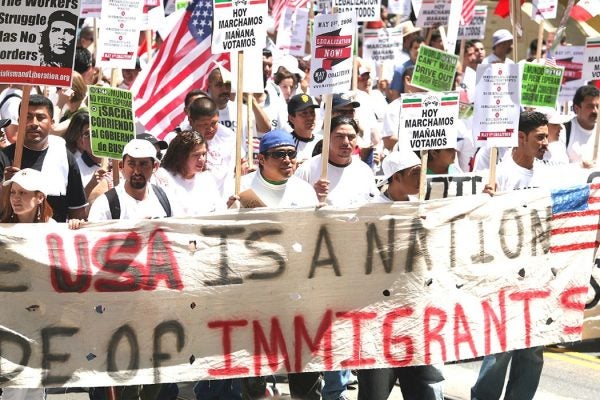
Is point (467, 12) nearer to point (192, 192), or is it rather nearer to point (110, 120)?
point (192, 192)

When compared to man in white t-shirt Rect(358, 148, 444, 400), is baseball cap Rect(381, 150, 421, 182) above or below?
above

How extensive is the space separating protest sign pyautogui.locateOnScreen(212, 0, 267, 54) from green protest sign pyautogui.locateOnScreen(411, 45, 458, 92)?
2.01 m

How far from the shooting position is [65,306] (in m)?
7.31

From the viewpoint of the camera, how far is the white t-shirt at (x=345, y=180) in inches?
366

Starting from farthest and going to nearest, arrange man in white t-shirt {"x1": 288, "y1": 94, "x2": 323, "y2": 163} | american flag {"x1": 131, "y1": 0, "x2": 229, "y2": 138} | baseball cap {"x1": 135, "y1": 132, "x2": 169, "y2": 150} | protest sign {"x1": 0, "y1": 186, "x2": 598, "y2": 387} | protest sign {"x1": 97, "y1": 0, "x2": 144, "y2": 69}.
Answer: american flag {"x1": 131, "y1": 0, "x2": 229, "y2": 138} → protest sign {"x1": 97, "y1": 0, "x2": 144, "y2": 69} → man in white t-shirt {"x1": 288, "y1": 94, "x2": 323, "y2": 163} → baseball cap {"x1": 135, "y1": 132, "x2": 169, "y2": 150} → protest sign {"x1": 0, "y1": 186, "x2": 598, "y2": 387}

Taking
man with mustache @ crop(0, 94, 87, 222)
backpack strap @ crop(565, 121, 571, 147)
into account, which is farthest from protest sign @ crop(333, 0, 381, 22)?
→ man with mustache @ crop(0, 94, 87, 222)

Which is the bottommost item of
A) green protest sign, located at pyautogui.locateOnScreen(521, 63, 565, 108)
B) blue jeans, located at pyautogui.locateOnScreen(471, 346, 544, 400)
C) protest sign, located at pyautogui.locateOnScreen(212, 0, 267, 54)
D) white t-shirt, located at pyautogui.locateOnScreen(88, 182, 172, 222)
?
blue jeans, located at pyautogui.locateOnScreen(471, 346, 544, 400)

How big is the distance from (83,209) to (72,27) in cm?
146

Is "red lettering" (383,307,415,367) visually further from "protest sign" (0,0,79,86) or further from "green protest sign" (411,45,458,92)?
"green protest sign" (411,45,458,92)

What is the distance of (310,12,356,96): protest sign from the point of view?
30.7ft

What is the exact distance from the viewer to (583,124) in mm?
12328

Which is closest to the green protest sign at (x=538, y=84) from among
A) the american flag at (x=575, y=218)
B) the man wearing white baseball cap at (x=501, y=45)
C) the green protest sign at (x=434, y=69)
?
the green protest sign at (x=434, y=69)

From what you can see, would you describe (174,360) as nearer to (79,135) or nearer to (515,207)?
(515,207)

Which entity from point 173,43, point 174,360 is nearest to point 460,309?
point 174,360
